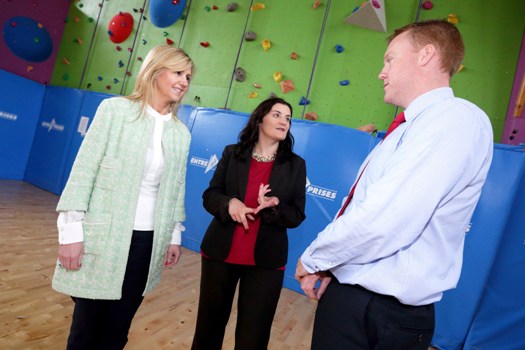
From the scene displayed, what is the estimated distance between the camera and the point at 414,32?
1.04 metres

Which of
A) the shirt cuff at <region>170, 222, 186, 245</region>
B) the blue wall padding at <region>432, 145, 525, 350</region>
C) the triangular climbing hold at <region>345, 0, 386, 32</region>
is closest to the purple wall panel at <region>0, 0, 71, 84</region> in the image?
the triangular climbing hold at <region>345, 0, 386, 32</region>

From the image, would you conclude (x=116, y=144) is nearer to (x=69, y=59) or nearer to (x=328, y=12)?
(x=328, y=12)

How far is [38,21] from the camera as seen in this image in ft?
23.5

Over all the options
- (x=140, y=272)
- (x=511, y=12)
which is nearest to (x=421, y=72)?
(x=140, y=272)

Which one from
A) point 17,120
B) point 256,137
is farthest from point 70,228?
point 17,120

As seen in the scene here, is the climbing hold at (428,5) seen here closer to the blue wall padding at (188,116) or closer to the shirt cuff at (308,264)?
the blue wall padding at (188,116)

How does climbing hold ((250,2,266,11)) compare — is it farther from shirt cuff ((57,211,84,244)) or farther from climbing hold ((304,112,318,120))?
shirt cuff ((57,211,84,244))

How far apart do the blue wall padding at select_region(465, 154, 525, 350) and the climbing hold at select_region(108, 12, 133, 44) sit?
701cm

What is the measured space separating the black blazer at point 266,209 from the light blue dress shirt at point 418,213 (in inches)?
24.9

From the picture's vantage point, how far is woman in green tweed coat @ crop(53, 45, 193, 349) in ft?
4.06

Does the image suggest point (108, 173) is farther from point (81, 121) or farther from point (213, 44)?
point (81, 121)

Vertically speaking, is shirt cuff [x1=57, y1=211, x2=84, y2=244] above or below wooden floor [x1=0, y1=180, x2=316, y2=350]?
above

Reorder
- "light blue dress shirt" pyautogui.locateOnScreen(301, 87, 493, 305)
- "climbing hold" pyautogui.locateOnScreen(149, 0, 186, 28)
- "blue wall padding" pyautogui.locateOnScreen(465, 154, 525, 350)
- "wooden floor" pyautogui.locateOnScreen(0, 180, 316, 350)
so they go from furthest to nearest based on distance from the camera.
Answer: "climbing hold" pyautogui.locateOnScreen(149, 0, 186, 28) → "blue wall padding" pyautogui.locateOnScreen(465, 154, 525, 350) → "wooden floor" pyautogui.locateOnScreen(0, 180, 316, 350) → "light blue dress shirt" pyautogui.locateOnScreen(301, 87, 493, 305)

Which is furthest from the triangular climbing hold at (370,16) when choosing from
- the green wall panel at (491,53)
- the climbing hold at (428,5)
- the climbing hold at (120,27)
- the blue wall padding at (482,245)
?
the climbing hold at (120,27)
